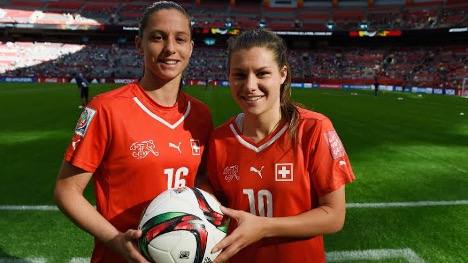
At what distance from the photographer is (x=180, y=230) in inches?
73.3

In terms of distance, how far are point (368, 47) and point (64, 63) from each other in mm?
44944

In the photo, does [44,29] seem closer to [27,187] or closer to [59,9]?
[59,9]

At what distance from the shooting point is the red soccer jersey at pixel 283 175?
2.15 m

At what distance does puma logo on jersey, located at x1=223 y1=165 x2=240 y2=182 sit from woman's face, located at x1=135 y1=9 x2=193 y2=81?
711 mm

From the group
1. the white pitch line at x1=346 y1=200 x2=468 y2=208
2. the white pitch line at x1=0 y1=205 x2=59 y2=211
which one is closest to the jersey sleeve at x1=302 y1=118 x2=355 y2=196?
the white pitch line at x1=346 y1=200 x2=468 y2=208

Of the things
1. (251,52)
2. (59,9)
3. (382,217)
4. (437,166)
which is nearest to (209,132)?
(251,52)

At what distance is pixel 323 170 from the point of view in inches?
83.7

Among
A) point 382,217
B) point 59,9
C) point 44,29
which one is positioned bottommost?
point 382,217

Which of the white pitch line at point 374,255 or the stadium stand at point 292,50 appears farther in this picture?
the stadium stand at point 292,50

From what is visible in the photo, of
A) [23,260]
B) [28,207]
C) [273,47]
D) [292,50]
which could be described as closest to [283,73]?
[273,47]

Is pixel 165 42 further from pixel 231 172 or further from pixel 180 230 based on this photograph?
pixel 180 230

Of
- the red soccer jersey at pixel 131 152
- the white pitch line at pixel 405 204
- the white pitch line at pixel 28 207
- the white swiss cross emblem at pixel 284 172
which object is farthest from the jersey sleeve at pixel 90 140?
the white pitch line at pixel 405 204

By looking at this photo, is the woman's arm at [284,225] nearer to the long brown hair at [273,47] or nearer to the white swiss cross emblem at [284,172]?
the white swiss cross emblem at [284,172]

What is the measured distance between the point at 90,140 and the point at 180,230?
2.60ft
